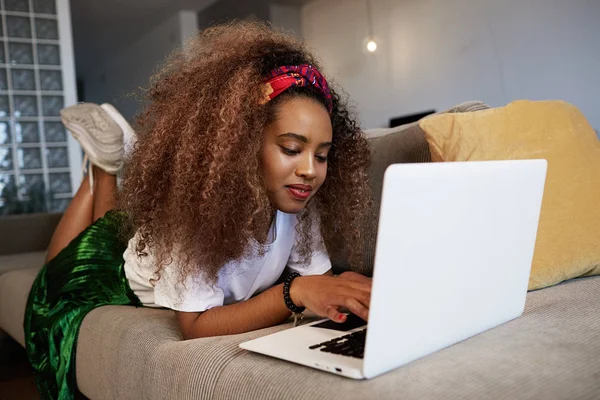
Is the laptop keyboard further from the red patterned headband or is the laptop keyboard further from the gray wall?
the gray wall

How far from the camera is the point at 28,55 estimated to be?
467 centimetres

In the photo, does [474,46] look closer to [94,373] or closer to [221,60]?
[221,60]

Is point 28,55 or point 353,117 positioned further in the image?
point 28,55

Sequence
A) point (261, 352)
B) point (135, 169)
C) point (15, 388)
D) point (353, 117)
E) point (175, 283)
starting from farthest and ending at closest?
point (15, 388)
point (353, 117)
point (135, 169)
point (175, 283)
point (261, 352)

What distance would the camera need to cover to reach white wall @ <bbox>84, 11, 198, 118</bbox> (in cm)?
680

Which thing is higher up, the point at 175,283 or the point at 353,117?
the point at 353,117

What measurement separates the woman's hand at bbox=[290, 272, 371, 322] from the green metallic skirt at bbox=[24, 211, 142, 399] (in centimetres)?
64

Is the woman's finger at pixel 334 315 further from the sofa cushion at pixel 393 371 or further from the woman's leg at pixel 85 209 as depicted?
the woman's leg at pixel 85 209

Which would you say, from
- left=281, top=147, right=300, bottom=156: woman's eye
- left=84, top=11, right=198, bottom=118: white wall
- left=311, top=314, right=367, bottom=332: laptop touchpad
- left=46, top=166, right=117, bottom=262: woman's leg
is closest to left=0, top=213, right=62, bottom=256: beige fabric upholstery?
left=46, top=166, right=117, bottom=262: woman's leg

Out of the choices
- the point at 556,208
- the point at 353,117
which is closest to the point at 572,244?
the point at 556,208

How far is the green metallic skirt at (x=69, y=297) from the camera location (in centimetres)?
136

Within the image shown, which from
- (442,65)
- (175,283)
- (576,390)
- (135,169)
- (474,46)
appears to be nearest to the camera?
(576,390)

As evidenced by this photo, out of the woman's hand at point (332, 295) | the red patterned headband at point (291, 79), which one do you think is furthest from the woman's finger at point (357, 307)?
the red patterned headband at point (291, 79)

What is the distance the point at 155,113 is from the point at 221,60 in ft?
0.63
